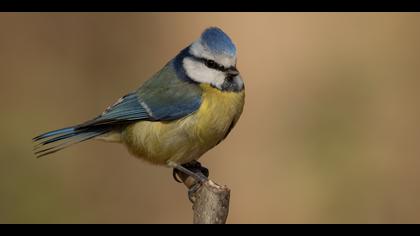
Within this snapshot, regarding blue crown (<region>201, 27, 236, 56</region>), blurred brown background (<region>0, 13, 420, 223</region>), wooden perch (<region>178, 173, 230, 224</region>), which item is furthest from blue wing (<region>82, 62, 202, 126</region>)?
blurred brown background (<region>0, 13, 420, 223</region>)

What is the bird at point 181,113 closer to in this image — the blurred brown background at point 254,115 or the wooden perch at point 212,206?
the wooden perch at point 212,206

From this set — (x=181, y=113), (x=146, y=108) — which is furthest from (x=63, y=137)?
(x=181, y=113)

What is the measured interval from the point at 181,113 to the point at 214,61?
0.32 metres

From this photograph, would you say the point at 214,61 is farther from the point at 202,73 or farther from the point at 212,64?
the point at 202,73

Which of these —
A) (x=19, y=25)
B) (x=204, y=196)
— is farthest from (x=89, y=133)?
(x=19, y=25)

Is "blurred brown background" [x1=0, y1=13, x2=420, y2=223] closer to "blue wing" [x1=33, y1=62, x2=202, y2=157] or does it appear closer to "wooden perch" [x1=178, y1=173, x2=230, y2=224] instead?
"blue wing" [x1=33, y1=62, x2=202, y2=157]

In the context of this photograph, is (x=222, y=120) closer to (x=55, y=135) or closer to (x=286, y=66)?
(x=55, y=135)

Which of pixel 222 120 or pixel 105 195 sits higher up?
pixel 222 120

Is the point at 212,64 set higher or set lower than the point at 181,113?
higher

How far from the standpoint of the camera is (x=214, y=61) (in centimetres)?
360

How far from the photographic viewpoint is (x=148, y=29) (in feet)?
20.2

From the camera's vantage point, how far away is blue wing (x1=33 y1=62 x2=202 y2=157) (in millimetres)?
3711

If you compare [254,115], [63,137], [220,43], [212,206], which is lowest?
[212,206]

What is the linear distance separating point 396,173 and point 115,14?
2627mm
